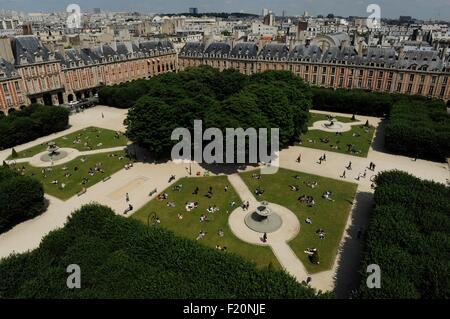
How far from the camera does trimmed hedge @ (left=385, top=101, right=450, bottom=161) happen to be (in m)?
64.9

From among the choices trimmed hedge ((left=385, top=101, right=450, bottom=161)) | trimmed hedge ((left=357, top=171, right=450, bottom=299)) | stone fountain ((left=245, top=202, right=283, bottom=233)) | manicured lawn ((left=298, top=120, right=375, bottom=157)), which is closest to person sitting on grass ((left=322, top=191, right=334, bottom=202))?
trimmed hedge ((left=357, top=171, right=450, bottom=299))

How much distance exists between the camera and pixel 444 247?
31.2 metres

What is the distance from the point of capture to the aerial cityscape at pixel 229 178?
2891 cm

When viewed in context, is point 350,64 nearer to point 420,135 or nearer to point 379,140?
point 379,140

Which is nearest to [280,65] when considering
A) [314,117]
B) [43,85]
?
[314,117]

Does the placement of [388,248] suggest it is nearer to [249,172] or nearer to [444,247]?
[444,247]

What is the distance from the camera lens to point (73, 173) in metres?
62.6

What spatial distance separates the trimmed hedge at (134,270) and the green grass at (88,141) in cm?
4409

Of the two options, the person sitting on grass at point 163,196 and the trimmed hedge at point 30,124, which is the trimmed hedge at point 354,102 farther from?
the trimmed hedge at point 30,124

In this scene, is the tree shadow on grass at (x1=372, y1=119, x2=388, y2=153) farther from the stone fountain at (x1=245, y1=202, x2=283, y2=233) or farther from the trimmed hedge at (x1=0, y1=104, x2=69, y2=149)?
the trimmed hedge at (x1=0, y1=104, x2=69, y2=149)

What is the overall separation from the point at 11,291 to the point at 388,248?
35.4 metres

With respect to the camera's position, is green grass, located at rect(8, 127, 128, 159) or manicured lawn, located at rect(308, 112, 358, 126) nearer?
green grass, located at rect(8, 127, 128, 159)

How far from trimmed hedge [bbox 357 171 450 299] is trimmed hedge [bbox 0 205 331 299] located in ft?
24.5

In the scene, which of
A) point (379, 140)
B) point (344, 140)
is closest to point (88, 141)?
point (344, 140)
